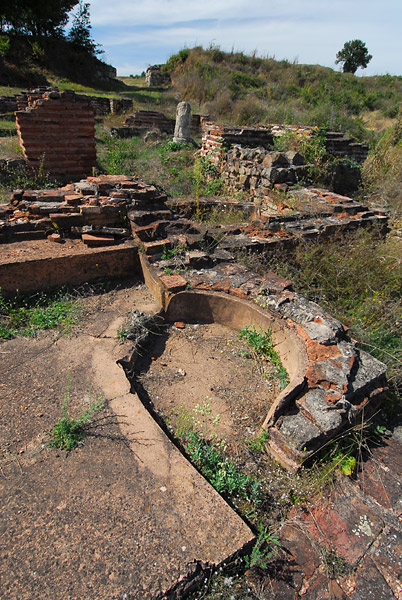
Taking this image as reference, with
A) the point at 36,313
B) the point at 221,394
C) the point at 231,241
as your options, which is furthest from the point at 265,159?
the point at 221,394

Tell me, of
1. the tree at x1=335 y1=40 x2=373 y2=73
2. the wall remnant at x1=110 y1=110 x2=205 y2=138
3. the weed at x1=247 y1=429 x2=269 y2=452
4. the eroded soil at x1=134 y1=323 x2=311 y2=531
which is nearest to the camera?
the eroded soil at x1=134 y1=323 x2=311 y2=531

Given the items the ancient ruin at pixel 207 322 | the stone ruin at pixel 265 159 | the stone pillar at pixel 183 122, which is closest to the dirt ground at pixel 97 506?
the ancient ruin at pixel 207 322

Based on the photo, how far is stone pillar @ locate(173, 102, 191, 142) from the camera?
32.4 ft

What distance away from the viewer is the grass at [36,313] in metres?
3.11

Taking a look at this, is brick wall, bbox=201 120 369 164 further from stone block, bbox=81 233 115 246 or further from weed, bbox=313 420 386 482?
weed, bbox=313 420 386 482

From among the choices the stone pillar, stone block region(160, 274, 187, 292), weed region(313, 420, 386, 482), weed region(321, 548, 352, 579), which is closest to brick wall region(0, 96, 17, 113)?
the stone pillar

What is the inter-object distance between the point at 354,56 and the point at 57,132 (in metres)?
37.1

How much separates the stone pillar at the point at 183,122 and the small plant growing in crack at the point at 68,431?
955 cm

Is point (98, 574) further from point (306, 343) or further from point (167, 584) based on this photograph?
point (306, 343)

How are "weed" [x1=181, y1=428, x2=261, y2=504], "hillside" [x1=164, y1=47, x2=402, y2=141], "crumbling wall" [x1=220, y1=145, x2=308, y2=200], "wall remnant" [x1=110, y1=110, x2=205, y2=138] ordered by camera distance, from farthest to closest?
"hillside" [x1=164, y1=47, x2=402, y2=141] → "wall remnant" [x1=110, y1=110, x2=205, y2=138] → "crumbling wall" [x1=220, y1=145, x2=308, y2=200] → "weed" [x1=181, y1=428, x2=261, y2=504]

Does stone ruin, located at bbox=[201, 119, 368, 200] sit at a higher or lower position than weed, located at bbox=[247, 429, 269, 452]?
higher

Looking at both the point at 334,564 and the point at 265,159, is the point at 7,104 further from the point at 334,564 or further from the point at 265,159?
the point at 334,564

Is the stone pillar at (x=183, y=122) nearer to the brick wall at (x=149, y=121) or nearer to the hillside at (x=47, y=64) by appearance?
the brick wall at (x=149, y=121)

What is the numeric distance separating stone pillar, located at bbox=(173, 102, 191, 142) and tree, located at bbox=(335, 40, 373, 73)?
99.7ft
